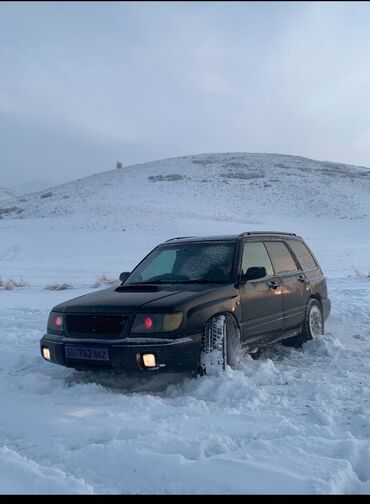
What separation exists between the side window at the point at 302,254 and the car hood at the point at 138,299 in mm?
2220

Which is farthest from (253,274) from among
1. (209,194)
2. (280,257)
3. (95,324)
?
(209,194)

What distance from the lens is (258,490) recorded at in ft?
9.31

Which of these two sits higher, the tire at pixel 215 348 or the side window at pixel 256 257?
the side window at pixel 256 257

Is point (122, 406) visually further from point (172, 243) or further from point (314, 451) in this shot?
point (172, 243)

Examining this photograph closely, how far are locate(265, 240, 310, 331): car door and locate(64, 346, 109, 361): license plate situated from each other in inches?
99.8

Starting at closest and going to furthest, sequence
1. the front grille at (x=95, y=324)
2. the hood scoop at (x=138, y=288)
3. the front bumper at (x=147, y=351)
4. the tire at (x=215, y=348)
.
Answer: the front bumper at (x=147, y=351), the front grille at (x=95, y=324), the tire at (x=215, y=348), the hood scoop at (x=138, y=288)

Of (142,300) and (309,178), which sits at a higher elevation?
(309,178)

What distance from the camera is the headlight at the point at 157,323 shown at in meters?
4.52

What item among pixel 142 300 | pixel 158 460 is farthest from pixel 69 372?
pixel 158 460

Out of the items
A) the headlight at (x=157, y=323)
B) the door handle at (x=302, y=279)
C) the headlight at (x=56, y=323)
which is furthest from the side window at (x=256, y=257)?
the headlight at (x=56, y=323)

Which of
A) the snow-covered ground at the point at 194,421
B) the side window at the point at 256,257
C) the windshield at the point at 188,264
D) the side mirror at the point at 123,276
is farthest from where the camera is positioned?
the side mirror at the point at 123,276

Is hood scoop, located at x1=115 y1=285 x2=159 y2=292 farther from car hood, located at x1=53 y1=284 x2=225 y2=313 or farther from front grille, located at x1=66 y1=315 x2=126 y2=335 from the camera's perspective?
front grille, located at x1=66 y1=315 x2=126 y2=335

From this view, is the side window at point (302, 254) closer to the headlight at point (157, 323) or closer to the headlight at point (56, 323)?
the headlight at point (157, 323)

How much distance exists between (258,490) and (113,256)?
21.0m
